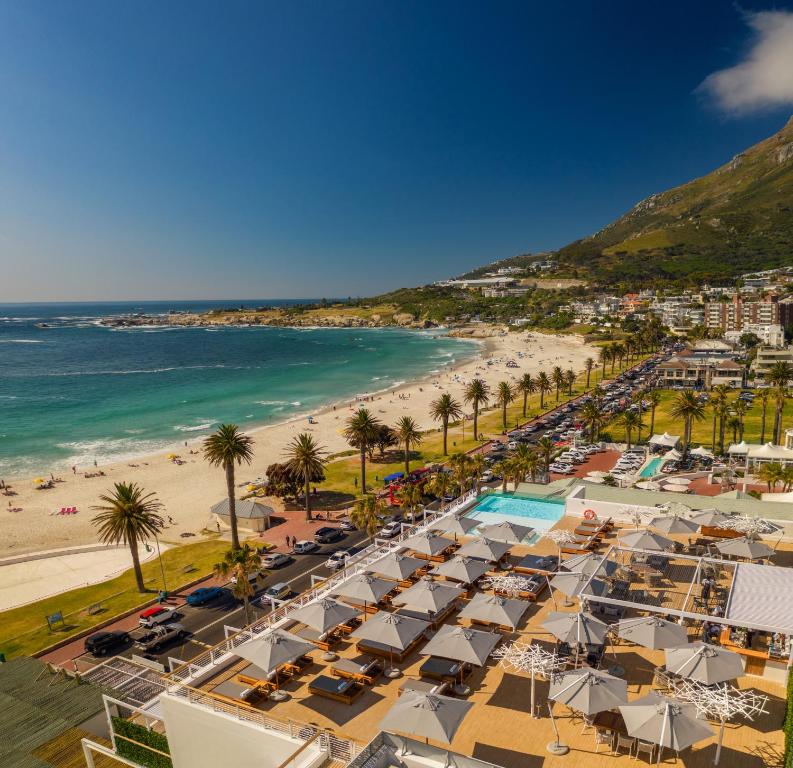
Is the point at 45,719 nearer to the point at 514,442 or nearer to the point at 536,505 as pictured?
the point at 536,505

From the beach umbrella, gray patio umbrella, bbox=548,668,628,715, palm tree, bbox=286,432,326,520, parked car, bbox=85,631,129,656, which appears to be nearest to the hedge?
the beach umbrella

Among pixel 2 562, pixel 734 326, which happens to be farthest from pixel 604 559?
pixel 734 326

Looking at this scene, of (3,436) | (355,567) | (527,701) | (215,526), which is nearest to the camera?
(527,701)

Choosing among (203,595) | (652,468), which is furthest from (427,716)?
(652,468)

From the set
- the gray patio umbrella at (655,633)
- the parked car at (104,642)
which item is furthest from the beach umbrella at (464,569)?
the parked car at (104,642)

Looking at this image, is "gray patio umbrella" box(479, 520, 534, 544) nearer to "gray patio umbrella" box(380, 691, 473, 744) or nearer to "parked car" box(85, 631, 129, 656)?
"gray patio umbrella" box(380, 691, 473, 744)

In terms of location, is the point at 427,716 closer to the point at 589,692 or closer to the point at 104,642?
the point at 589,692

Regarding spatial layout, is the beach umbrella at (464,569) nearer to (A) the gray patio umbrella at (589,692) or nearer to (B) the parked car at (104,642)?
(A) the gray patio umbrella at (589,692)
